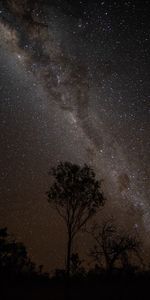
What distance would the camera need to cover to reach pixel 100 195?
1533 inches

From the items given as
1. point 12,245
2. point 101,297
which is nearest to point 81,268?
point 12,245

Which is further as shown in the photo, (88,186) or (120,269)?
(120,269)

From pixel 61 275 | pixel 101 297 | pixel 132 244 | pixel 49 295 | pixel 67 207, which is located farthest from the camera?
pixel 61 275

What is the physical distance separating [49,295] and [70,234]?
512 cm

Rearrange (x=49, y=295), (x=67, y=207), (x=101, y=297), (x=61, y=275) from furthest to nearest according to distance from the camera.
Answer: (x=61, y=275)
(x=67, y=207)
(x=49, y=295)
(x=101, y=297)

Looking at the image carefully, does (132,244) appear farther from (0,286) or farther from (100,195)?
(0,286)

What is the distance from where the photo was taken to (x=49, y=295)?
34750mm

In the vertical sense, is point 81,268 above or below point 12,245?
below

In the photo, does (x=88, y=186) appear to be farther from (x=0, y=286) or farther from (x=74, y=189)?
(x=0, y=286)

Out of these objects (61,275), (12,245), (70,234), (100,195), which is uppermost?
(100,195)

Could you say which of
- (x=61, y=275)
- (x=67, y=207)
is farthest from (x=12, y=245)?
(x=67, y=207)

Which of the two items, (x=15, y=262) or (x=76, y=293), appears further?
(x=15, y=262)

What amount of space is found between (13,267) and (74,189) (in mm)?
22996

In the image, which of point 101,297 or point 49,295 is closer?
point 101,297
